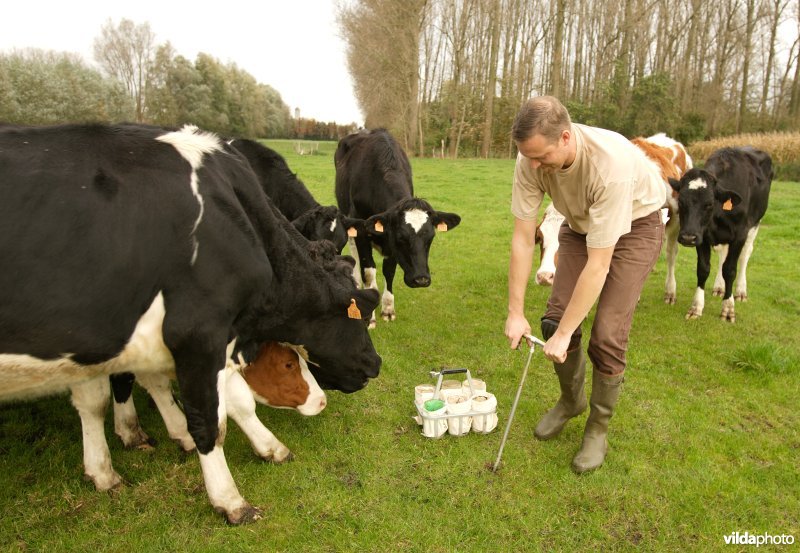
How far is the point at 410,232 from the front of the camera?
6621 millimetres

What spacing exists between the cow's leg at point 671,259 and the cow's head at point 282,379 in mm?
5589

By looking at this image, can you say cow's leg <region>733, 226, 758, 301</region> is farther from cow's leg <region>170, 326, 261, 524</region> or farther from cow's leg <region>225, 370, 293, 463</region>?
cow's leg <region>170, 326, 261, 524</region>

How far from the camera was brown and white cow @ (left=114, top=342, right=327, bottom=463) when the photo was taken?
12.7 ft

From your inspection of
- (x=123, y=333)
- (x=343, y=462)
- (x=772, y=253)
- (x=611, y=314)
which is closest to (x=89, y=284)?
(x=123, y=333)

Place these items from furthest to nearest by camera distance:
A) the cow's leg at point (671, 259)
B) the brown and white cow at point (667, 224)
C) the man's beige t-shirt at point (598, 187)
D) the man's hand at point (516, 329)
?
1. the cow's leg at point (671, 259)
2. the brown and white cow at point (667, 224)
3. the man's hand at point (516, 329)
4. the man's beige t-shirt at point (598, 187)

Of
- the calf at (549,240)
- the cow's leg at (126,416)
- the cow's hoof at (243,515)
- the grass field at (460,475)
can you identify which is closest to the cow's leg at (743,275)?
the grass field at (460,475)

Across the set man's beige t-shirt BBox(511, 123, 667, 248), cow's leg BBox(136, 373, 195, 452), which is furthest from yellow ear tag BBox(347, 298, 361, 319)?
cow's leg BBox(136, 373, 195, 452)

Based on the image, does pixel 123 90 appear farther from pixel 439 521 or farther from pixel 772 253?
pixel 439 521

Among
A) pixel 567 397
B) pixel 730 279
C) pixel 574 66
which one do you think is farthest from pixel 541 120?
pixel 574 66

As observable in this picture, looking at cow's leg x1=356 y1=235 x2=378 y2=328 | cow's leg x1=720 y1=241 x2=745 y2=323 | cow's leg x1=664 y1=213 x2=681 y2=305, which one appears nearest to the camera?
cow's leg x1=720 y1=241 x2=745 y2=323

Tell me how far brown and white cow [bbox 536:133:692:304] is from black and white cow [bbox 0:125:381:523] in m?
3.12

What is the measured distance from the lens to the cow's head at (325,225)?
21.9ft

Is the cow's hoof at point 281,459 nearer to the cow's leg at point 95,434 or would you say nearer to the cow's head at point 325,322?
the cow's head at point 325,322

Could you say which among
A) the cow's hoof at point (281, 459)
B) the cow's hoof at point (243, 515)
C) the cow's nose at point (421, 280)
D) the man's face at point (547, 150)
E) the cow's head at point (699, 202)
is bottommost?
the cow's hoof at point (243, 515)
